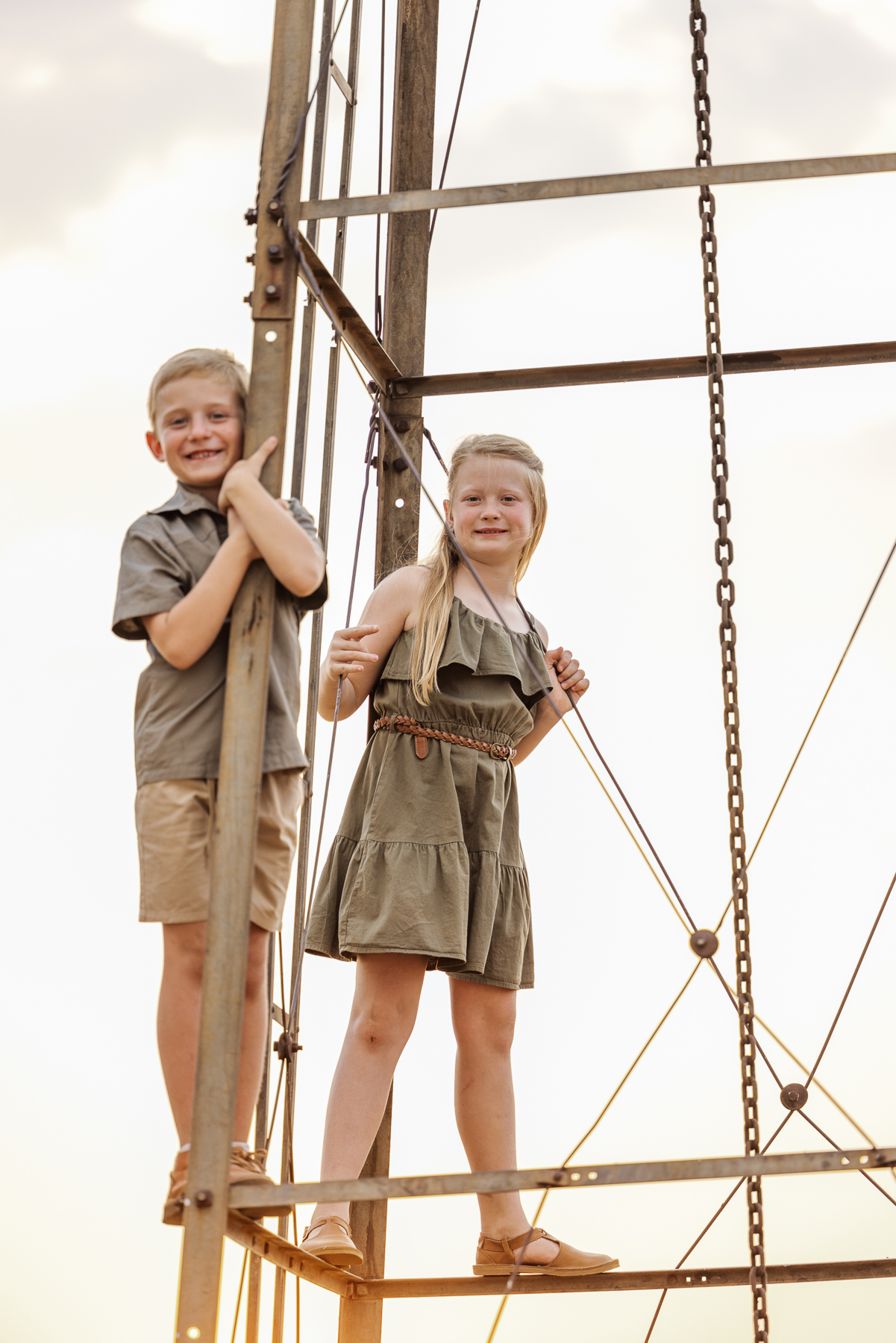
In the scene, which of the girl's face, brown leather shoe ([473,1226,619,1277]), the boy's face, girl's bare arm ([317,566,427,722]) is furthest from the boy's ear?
brown leather shoe ([473,1226,619,1277])

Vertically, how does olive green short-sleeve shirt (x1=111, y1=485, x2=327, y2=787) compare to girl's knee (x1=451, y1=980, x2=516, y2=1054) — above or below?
above

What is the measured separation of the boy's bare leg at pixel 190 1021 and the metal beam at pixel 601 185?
1.41 m

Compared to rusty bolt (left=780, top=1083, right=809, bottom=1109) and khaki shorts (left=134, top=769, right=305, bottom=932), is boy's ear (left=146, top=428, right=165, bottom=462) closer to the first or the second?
khaki shorts (left=134, top=769, right=305, bottom=932)

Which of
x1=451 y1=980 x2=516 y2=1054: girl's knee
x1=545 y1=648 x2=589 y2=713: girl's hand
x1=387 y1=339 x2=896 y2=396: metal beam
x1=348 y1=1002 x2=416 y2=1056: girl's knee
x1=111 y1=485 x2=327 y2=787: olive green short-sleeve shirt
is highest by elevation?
x1=387 y1=339 x2=896 y2=396: metal beam

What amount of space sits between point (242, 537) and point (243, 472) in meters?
0.12

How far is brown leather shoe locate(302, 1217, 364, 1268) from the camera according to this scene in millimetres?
3756

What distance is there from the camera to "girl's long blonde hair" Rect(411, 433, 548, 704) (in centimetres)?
412

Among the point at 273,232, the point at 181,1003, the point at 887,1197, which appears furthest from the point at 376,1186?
the point at 273,232

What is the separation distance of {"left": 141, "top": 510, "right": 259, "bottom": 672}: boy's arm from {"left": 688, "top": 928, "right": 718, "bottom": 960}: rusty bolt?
103 centimetres

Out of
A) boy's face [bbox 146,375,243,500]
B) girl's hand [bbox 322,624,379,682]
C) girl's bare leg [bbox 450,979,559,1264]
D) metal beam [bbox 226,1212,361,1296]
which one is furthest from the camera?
girl's bare leg [bbox 450,979,559,1264]

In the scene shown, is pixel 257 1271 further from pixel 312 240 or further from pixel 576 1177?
pixel 312 240

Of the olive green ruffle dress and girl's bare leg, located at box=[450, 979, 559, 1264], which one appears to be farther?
girl's bare leg, located at box=[450, 979, 559, 1264]

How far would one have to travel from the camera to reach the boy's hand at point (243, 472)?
3.29 metres

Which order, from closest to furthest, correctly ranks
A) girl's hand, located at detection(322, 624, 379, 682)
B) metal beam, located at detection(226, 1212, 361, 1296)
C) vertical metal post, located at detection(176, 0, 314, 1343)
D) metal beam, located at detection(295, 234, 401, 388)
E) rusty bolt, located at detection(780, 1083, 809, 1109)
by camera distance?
vertical metal post, located at detection(176, 0, 314, 1343)
metal beam, located at detection(226, 1212, 361, 1296)
metal beam, located at detection(295, 234, 401, 388)
rusty bolt, located at detection(780, 1083, 809, 1109)
girl's hand, located at detection(322, 624, 379, 682)
